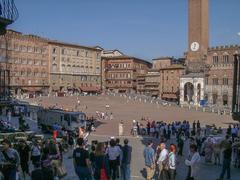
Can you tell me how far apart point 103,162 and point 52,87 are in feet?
279

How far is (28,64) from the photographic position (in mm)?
87188

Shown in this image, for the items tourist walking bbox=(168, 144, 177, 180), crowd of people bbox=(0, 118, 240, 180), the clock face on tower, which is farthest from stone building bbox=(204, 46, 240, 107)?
tourist walking bbox=(168, 144, 177, 180)

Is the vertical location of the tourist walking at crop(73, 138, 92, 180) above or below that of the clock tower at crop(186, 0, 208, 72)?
below

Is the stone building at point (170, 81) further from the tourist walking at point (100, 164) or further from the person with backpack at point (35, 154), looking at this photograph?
the tourist walking at point (100, 164)

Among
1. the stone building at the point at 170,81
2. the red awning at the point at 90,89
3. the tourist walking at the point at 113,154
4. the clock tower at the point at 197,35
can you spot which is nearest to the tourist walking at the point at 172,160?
the tourist walking at the point at 113,154

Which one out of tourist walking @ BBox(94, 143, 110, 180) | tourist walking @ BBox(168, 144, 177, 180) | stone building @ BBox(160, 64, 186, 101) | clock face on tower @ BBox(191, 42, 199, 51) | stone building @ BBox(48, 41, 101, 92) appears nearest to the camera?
tourist walking @ BBox(94, 143, 110, 180)

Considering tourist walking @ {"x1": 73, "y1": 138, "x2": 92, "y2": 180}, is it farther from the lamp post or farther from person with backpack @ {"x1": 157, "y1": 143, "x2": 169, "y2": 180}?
the lamp post

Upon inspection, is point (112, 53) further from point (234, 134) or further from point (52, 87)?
point (234, 134)

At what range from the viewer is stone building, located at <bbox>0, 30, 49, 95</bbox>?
82312 mm

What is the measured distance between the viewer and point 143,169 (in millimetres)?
15383

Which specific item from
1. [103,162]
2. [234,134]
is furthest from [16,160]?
[234,134]

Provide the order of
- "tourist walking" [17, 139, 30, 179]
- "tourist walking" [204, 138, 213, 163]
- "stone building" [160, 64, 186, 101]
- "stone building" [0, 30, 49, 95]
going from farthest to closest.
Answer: "stone building" [160, 64, 186, 101] < "stone building" [0, 30, 49, 95] < "tourist walking" [204, 138, 213, 163] < "tourist walking" [17, 139, 30, 179]

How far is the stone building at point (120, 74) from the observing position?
4547 inches

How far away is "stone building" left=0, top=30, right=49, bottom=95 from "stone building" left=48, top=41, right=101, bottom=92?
2333mm
